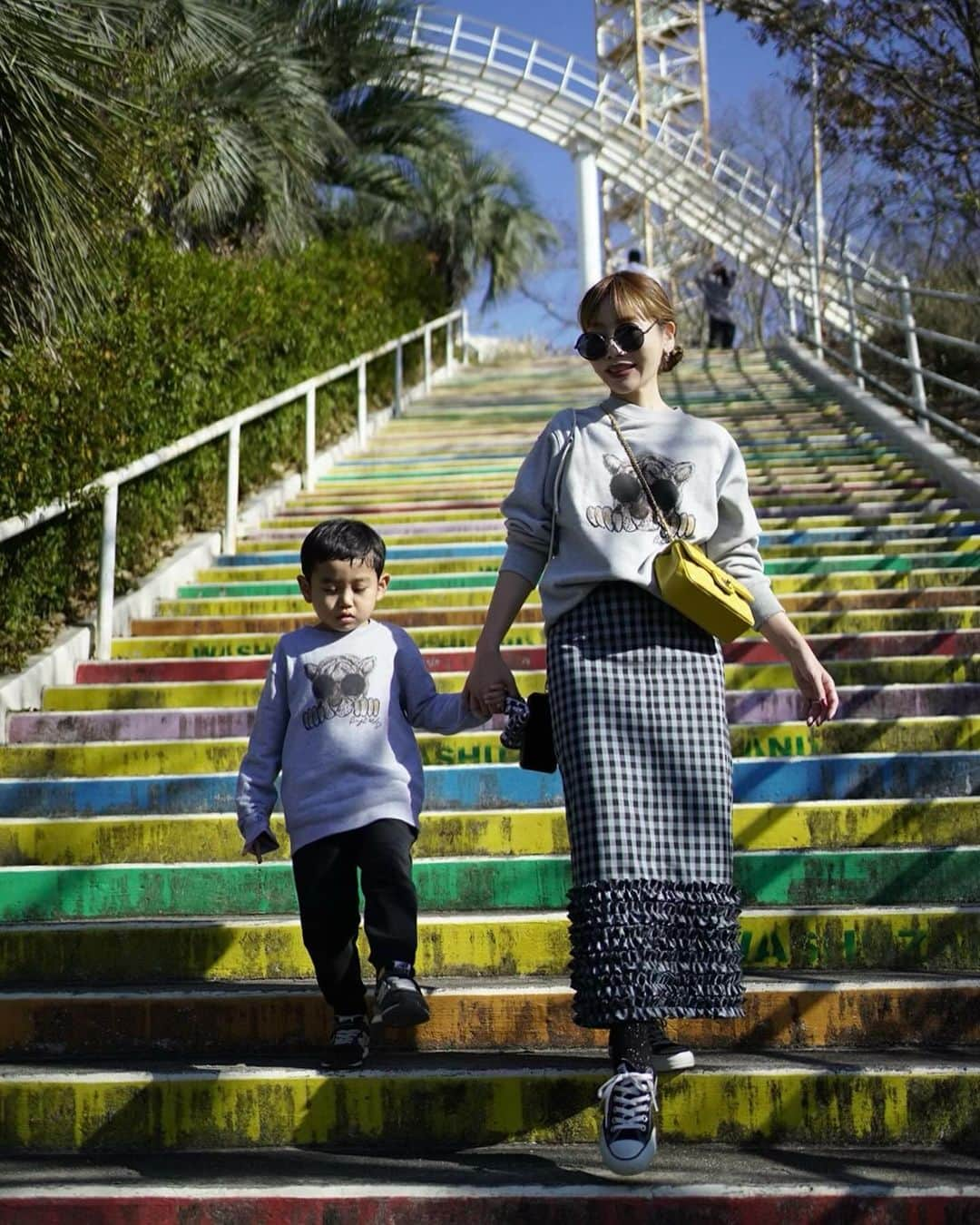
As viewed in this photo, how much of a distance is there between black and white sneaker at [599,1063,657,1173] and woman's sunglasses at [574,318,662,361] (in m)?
1.27

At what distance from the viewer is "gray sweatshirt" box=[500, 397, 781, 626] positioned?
9.12 feet

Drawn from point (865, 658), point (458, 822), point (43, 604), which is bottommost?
point (458, 822)

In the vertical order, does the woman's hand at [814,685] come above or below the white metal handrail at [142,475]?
below

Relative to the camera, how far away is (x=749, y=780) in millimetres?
4383

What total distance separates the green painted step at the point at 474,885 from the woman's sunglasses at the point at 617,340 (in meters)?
1.48

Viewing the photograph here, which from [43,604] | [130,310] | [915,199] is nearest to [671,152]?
[915,199]

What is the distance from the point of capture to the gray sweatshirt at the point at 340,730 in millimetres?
3109

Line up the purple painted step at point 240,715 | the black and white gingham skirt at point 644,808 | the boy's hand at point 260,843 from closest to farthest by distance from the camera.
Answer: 1. the black and white gingham skirt at point 644,808
2. the boy's hand at point 260,843
3. the purple painted step at point 240,715

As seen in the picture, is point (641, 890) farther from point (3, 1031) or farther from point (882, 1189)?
point (3, 1031)

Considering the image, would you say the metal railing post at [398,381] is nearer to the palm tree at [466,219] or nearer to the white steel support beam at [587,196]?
the palm tree at [466,219]

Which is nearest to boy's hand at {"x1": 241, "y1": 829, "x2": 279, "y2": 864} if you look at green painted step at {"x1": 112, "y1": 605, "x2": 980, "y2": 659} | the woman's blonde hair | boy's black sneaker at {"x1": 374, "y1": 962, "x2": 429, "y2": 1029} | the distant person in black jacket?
boy's black sneaker at {"x1": 374, "y1": 962, "x2": 429, "y2": 1029}

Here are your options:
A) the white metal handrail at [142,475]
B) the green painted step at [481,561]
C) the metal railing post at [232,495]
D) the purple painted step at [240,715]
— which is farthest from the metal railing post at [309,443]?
the purple painted step at [240,715]

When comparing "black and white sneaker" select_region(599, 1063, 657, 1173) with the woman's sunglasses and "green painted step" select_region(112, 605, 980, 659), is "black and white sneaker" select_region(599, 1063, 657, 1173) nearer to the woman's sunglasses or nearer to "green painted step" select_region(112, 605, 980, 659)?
the woman's sunglasses

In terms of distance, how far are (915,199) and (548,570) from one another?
406 inches
